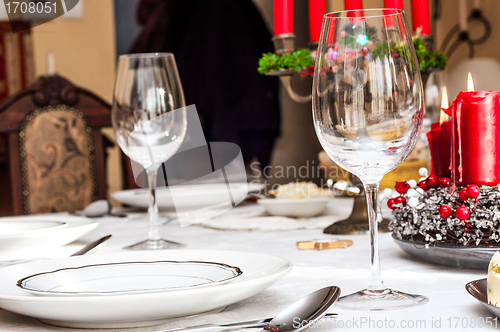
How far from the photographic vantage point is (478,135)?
560 mm

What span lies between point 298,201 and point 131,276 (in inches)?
20.1

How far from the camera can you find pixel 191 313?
0.39 m

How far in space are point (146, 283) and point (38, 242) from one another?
0.91 feet

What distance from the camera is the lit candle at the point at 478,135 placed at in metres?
0.55

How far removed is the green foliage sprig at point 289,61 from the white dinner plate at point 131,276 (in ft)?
1.53

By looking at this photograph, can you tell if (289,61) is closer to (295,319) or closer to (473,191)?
(473,191)

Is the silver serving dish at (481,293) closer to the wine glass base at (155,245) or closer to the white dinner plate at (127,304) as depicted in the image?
the white dinner plate at (127,304)

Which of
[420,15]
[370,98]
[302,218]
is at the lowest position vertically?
[302,218]

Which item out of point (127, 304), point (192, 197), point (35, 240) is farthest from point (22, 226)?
point (127, 304)

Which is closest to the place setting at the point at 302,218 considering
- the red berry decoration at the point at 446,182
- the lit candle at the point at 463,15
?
the red berry decoration at the point at 446,182

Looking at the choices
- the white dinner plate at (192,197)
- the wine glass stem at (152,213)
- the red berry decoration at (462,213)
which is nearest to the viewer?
the red berry decoration at (462,213)

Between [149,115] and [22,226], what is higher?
[149,115]

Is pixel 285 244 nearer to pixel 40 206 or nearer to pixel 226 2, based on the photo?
pixel 40 206

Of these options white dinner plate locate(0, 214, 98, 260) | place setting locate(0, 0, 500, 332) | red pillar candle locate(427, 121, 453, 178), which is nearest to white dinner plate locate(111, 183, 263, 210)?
place setting locate(0, 0, 500, 332)
